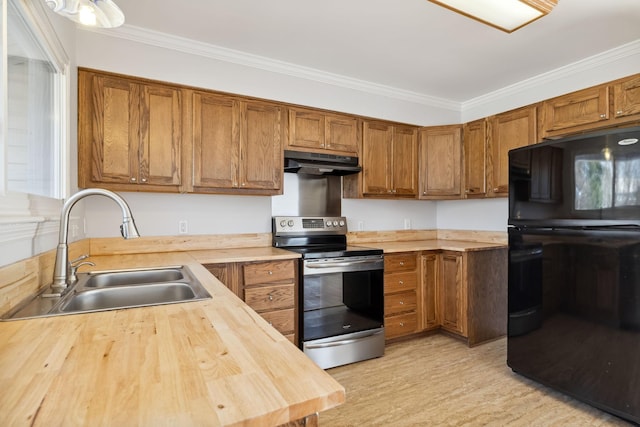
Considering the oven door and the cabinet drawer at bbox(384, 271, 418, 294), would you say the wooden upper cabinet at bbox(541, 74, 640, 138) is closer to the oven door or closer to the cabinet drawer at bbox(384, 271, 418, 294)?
the cabinet drawer at bbox(384, 271, 418, 294)

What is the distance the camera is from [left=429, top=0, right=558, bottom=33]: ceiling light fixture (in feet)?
5.70

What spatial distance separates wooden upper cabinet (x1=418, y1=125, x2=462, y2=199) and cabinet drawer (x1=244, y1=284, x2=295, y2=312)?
1.95 metres

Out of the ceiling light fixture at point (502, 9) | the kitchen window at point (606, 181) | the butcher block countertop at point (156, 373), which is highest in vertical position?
the ceiling light fixture at point (502, 9)

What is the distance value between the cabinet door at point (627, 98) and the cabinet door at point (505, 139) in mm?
580

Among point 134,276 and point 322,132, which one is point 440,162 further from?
point 134,276

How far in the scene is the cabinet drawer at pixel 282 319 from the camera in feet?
8.07

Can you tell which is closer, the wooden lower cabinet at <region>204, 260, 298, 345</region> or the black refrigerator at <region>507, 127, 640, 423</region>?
the black refrigerator at <region>507, 127, 640, 423</region>

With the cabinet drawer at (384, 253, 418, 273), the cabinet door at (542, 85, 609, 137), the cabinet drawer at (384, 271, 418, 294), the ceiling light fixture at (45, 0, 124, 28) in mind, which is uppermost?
the cabinet door at (542, 85, 609, 137)

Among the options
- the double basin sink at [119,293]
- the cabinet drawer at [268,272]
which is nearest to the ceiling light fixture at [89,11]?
the double basin sink at [119,293]

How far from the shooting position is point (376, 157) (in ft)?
11.2

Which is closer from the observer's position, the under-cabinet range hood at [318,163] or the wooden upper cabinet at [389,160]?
the under-cabinet range hood at [318,163]

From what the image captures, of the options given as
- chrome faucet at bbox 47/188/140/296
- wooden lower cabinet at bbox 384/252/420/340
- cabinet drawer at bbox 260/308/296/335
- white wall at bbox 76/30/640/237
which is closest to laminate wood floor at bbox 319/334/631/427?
wooden lower cabinet at bbox 384/252/420/340

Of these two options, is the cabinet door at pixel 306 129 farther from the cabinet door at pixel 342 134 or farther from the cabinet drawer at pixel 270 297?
the cabinet drawer at pixel 270 297

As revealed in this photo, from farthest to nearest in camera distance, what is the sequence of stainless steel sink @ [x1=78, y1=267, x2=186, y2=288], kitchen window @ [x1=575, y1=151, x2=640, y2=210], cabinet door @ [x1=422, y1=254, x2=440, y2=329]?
cabinet door @ [x1=422, y1=254, x2=440, y2=329] < kitchen window @ [x1=575, y1=151, x2=640, y2=210] < stainless steel sink @ [x1=78, y1=267, x2=186, y2=288]
